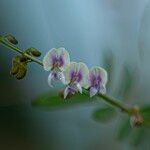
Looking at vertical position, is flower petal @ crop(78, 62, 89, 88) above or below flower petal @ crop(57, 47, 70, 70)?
below

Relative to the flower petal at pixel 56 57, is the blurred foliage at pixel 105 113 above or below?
below

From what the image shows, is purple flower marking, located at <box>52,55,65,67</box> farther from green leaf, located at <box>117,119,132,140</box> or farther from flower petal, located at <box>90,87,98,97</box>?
green leaf, located at <box>117,119,132,140</box>

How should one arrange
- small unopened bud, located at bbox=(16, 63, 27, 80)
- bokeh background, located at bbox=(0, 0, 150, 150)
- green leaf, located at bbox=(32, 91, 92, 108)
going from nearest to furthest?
small unopened bud, located at bbox=(16, 63, 27, 80)
green leaf, located at bbox=(32, 91, 92, 108)
bokeh background, located at bbox=(0, 0, 150, 150)

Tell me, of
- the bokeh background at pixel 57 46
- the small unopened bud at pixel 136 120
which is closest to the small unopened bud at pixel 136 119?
the small unopened bud at pixel 136 120

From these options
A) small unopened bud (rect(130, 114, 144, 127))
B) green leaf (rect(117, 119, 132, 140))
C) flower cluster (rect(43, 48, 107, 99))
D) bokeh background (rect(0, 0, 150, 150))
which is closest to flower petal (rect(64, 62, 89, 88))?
flower cluster (rect(43, 48, 107, 99))

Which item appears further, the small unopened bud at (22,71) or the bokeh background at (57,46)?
the bokeh background at (57,46)

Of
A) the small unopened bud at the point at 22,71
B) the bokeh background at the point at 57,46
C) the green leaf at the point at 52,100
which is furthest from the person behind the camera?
the bokeh background at the point at 57,46

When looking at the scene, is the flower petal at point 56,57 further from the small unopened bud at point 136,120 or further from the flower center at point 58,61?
the small unopened bud at point 136,120

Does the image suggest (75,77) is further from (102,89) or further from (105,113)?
(105,113)
